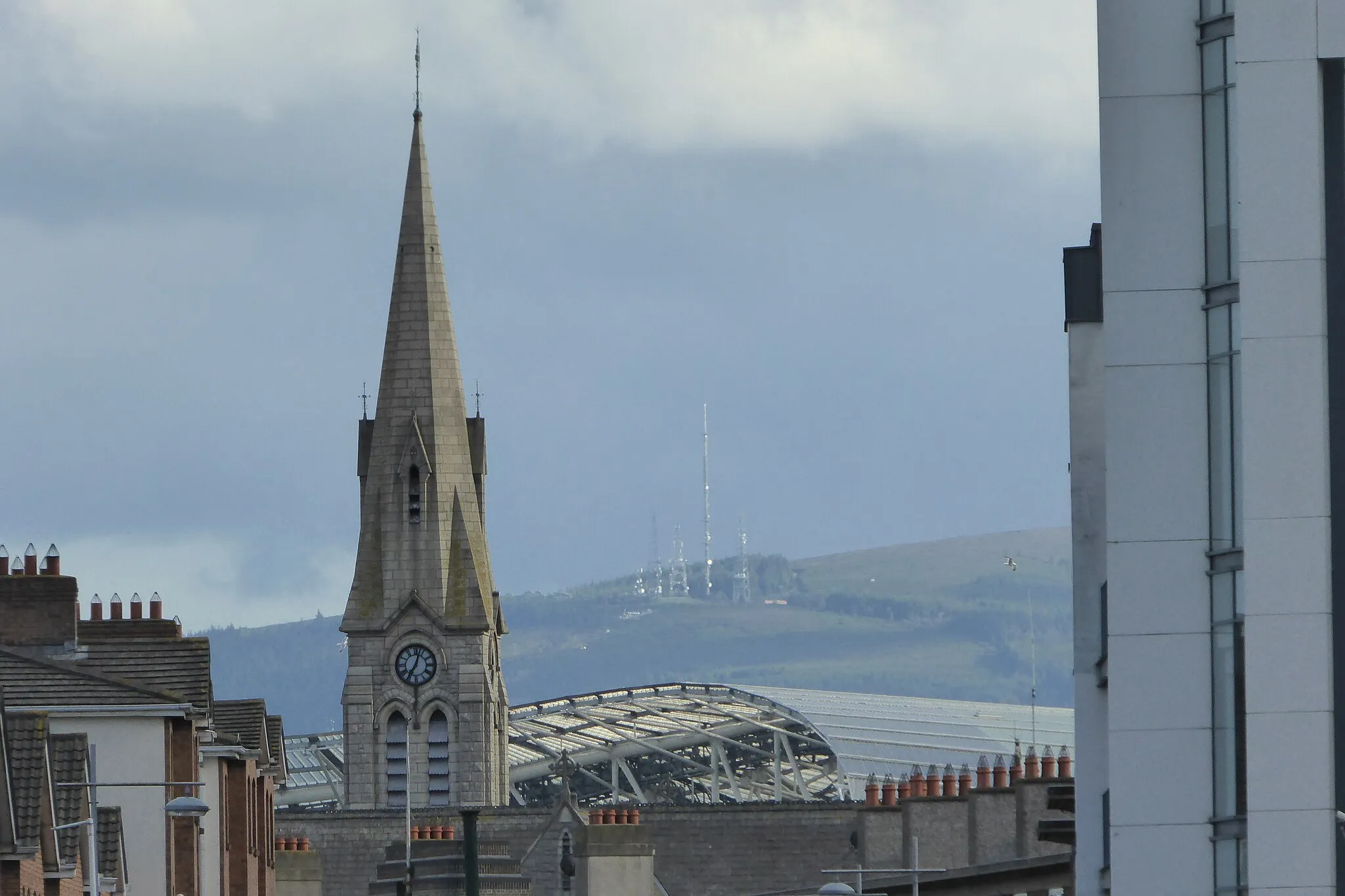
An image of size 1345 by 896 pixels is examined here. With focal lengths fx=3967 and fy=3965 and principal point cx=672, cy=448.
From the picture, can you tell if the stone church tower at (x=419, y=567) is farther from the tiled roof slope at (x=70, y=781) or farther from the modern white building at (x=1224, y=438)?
the modern white building at (x=1224, y=438)

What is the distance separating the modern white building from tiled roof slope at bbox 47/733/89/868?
17.0 metres

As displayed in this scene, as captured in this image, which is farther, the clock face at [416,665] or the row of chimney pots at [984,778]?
the clock face at [416,665]

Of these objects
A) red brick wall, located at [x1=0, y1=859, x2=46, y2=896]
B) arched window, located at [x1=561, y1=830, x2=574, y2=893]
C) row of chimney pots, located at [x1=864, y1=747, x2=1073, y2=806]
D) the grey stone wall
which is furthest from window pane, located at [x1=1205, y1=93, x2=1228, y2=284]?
arched window, located at [x1=561, y1=830, x2=574, y2=893]

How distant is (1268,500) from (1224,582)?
98 centimetres

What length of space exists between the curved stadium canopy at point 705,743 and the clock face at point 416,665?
3803 mm

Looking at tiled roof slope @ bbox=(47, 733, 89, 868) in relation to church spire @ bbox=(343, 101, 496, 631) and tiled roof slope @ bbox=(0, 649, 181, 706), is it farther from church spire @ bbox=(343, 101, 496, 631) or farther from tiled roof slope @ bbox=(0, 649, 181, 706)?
church spire @ bbox=(343, 101, 496, 631)

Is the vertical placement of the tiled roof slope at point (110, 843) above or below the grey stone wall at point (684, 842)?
above

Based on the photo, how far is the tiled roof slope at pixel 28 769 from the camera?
137 ft

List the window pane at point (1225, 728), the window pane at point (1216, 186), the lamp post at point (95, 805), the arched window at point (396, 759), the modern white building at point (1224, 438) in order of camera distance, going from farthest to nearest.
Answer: the arched window at point (396, 759)
the lamp post at point (95, 805)
the window pane at point (1216, 186)
the window pane at point (1225, 728)
the modern white building at point (1224, 438)

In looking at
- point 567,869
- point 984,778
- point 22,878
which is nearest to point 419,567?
point 567,869

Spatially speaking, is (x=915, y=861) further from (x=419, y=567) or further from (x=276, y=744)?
(x=419, y=567)

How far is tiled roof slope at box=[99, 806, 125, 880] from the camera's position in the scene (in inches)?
1901

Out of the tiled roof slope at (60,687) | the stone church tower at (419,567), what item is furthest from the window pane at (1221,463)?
the stone church tower at (419,567)

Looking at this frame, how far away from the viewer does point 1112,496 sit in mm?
31234
